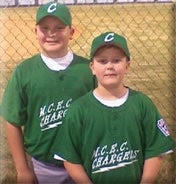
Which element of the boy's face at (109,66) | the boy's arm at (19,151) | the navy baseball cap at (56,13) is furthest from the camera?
the boy's arm at (19,151)

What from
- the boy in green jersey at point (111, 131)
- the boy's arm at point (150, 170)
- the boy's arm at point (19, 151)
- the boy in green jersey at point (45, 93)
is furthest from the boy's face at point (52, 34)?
the boy's arm at point (150, 170)

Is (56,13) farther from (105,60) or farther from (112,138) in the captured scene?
(112,138)

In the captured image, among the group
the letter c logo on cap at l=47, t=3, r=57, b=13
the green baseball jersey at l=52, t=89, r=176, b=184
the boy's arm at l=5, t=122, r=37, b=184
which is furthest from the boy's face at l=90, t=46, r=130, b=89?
the boy's arm at l=5, t=122, r=37, b=184

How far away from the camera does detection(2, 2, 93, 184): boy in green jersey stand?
9.25ft

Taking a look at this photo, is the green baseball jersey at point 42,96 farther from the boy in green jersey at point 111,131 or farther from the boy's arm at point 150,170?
the boy's arm at point 150,170

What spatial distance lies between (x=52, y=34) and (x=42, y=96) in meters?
0.31

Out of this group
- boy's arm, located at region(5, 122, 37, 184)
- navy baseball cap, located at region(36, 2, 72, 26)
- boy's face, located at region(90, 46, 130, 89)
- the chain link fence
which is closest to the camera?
boy's face, located at region(90, 46, 130, 89)

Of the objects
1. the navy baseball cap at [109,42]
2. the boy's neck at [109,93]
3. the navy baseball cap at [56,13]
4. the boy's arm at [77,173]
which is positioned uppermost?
the navy baseball cap at [56,13]

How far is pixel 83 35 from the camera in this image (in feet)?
24.8

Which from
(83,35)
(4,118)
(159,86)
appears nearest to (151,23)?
(83,35)

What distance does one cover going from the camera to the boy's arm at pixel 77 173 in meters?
2.70

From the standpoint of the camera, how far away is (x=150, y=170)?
272 centimetres

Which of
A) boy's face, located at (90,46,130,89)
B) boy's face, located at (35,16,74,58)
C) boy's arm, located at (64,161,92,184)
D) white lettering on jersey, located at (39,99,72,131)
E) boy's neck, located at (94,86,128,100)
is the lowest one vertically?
boy's arm, located at (64,161,92,184)

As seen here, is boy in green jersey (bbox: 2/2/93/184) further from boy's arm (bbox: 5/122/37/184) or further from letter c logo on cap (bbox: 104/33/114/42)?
letter c logo on cap (bbox: 104/33/114/42)
